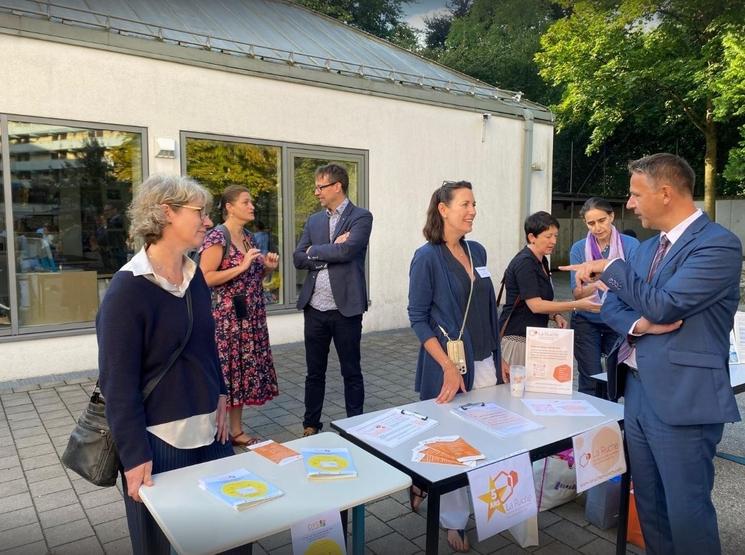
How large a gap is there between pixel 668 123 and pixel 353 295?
19.0m

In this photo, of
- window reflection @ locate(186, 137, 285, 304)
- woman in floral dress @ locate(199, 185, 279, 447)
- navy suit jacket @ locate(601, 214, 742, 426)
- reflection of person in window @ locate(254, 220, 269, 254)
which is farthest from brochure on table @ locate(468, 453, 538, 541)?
reflection of person in window @ locate(254, 220, 269, 254)

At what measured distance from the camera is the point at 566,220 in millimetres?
18297

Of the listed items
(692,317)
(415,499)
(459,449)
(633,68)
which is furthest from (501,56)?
(459,449)

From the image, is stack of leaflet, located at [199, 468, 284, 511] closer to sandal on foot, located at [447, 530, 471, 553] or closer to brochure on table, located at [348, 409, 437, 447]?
brochure on table, located at [348, 409, 437, 447]

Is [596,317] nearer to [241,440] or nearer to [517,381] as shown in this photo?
[517,381]

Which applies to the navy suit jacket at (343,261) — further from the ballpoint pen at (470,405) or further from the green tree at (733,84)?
the green tree at (733,84)

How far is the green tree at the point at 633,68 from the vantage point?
14.7 m

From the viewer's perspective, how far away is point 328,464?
6.30ft

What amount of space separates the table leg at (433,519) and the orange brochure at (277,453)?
50 centimetres

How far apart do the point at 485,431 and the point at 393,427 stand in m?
0.39

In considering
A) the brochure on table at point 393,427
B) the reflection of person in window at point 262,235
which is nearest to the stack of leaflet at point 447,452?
the brochure on table at point 393,427

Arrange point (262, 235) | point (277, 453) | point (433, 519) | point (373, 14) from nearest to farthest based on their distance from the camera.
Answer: point (433, 519), point (277, 453), point (262, 235), point (373, 14)

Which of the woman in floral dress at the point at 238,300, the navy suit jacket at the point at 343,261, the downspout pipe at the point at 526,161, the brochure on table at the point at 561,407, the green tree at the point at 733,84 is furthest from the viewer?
the green tree at the point at 733,84

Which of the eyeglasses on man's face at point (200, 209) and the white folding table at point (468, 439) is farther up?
the eyeglasses on man's face at point (200, 209)
